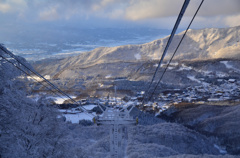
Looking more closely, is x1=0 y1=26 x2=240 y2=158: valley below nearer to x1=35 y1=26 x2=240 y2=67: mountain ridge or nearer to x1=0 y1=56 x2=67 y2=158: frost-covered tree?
x1=0 y1=56 x2=67 y2=158: frost-covered tree

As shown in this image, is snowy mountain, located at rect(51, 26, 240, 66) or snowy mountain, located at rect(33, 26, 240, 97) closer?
snowy mountain, located at rect(33, 26, 240, 97)

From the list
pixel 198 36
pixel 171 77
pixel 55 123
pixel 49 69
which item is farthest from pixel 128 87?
pixel 198 36

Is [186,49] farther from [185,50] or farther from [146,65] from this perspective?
[146,65]

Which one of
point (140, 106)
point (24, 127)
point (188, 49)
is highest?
point (188, 49)

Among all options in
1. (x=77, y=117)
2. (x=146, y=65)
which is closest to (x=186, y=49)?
(x=146, y=65)

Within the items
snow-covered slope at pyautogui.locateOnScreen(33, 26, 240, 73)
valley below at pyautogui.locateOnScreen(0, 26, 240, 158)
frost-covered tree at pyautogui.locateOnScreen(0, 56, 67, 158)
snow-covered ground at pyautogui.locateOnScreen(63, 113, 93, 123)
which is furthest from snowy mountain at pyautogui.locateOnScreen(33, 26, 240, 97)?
frost-covered tree at pyautogui.locateOnScreen(0, 56, 67, 158)

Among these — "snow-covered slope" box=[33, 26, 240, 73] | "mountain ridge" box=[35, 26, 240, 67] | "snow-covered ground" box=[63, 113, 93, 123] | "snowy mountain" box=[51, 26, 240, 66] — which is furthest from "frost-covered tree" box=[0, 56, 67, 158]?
"snowy mountain" box=[51, 26, 240, 66]

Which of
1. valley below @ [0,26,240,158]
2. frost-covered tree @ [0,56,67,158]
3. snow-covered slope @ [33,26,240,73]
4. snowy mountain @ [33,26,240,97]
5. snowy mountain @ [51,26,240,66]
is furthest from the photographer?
snowy mountain @ [51,26,240,66]

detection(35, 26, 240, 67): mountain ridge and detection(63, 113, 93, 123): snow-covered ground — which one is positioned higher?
detection(35, 26, 240, 67): mountain ridge

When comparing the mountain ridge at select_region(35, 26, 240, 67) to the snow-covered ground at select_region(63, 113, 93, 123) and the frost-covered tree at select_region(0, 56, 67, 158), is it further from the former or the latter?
the frost-covered tree at select_region(0, 56, 67, 158)

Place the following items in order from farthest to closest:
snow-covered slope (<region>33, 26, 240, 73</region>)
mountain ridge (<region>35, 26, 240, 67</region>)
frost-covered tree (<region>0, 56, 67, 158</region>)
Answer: mountain ridge (<region>35, 26, 240, 67</region>) → snow-covered slope (<region>33, 26, 240, 73</region>) → frost-covered tree (<region>0, 56, 67, 158</region>)

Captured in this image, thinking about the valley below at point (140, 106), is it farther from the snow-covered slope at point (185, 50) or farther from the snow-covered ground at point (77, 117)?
the snow-covered slope at point (185, 50)
